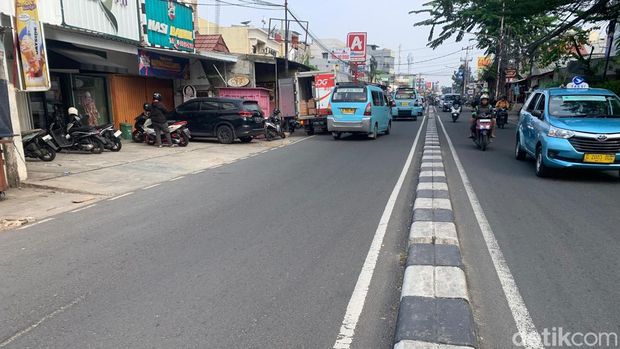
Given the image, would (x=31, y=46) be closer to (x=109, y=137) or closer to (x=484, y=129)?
(x=109, y=137)

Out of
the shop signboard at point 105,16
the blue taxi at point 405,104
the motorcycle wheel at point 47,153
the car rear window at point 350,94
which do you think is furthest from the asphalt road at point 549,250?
the blue taxi at point 405,104

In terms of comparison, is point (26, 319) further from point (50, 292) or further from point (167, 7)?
point (167, 7)

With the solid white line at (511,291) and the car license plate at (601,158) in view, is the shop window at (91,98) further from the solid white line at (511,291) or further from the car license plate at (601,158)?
the car license plate at (601,158)

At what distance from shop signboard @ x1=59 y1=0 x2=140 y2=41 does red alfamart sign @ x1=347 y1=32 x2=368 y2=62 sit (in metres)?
17.5

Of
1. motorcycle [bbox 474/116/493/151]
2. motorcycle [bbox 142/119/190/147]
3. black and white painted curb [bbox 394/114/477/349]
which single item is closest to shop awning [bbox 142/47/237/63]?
motorcycle [bbox 142/119/190/147]

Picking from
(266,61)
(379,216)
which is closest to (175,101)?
(266,61)

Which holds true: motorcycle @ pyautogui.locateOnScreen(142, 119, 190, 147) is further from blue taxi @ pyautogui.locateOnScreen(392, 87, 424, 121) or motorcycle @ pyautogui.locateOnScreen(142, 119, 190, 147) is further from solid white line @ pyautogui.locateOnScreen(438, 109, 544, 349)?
blue taxi @ pyautogui.locateOnScreen(392, 87, 424, 121)

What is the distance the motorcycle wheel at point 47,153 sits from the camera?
37.7ft

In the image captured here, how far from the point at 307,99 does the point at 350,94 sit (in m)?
4.80

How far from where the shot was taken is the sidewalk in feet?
24.2

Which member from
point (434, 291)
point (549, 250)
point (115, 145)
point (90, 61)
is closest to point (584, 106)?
point (549, 250)

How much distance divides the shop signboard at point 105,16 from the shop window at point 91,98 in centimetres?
252

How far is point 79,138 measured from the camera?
43.0 ft

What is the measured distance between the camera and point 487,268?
4410mm
